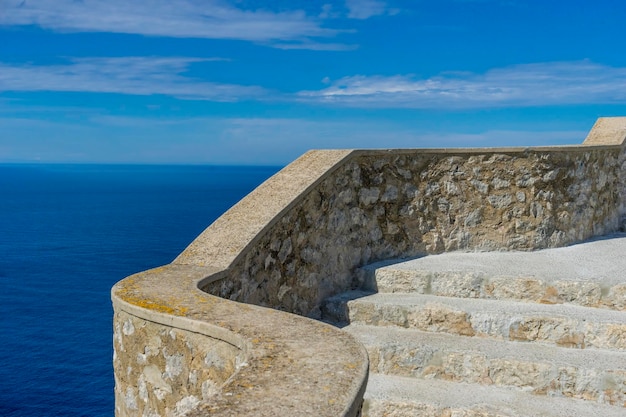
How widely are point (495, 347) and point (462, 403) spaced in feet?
2.18

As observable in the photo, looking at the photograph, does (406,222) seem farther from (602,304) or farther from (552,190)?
(602,304)

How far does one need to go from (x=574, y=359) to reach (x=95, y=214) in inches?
2842

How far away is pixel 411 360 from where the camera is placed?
4508 millimetres

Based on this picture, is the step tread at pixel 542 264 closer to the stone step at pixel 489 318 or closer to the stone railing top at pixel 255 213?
the stone step at pixel 489 318

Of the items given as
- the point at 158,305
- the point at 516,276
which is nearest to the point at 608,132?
the point at 516,276

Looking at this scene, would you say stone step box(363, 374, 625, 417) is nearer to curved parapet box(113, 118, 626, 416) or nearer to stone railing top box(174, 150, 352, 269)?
curved parapet box(113, 118, 626, 416)

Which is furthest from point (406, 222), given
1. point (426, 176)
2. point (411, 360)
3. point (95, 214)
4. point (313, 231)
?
point (95, 214)

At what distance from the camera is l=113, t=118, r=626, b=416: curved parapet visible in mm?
2363

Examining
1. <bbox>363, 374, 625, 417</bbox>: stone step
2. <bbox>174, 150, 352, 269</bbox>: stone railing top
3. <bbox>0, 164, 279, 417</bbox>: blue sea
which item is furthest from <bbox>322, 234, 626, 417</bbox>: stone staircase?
<bbox>0, 164, 279, 417</bbox>: blue sea

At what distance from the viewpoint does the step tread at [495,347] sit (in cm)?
416

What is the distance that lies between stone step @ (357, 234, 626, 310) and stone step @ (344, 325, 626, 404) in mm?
630

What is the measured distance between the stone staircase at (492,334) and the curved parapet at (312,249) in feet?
1.44

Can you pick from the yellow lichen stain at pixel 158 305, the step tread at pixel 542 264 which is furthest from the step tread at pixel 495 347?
the yellow lichen stain at pixel 158 305

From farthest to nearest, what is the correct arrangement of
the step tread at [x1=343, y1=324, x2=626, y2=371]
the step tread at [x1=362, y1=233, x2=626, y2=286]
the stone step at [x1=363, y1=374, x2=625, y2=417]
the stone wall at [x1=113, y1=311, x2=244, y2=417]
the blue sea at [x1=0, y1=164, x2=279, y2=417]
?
1. the blue sea at [x1=0, y1=164, x2=279, y2=417]
2. the step tread at [x1=362, y1=233, x2=626, y2=286]
3. the step tread at [x1=343, y1=324, x2=626, y2=371]
4. the stone step at [x1=363, y1=374, x2=625, y2=417]
5. the stone wall at [x1=113, y1=311, x2=244, y2=417]
